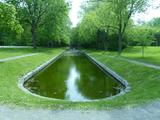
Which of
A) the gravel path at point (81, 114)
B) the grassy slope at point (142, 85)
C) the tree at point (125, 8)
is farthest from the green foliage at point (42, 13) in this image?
the gravel path at point (81, 114)

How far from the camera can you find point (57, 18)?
56.5 meters

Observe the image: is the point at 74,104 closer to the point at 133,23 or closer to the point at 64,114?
the point at 64,114

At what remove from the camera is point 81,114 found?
9375mm

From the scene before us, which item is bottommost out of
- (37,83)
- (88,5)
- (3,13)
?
(37,83)

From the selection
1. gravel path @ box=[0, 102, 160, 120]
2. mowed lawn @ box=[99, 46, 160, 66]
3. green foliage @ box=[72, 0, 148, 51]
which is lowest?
mowed lawn @ box=[99, 46, 160, 66]

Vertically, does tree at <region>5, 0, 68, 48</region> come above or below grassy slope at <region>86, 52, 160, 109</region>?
above

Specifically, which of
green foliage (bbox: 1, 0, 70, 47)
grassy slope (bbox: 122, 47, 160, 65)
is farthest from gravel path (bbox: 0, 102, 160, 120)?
green foliage (bbox: 1, 0, 70, 47)

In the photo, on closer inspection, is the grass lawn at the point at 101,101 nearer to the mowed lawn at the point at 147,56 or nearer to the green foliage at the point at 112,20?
the mowed lawn at the point at 147,56

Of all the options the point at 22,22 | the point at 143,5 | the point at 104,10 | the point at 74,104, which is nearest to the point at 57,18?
the point at 22,22

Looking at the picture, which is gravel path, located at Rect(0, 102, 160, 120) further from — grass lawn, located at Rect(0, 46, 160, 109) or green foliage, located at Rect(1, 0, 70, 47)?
green foliage, located at Rect(1, 0, 70, 47)

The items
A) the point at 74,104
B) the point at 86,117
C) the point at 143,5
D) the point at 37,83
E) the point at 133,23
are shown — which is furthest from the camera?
the point at 133,23

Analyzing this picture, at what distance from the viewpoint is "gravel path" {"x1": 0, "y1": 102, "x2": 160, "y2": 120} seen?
29.3 ft

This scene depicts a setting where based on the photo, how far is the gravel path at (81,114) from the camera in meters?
8.92

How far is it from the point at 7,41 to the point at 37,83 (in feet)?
187
